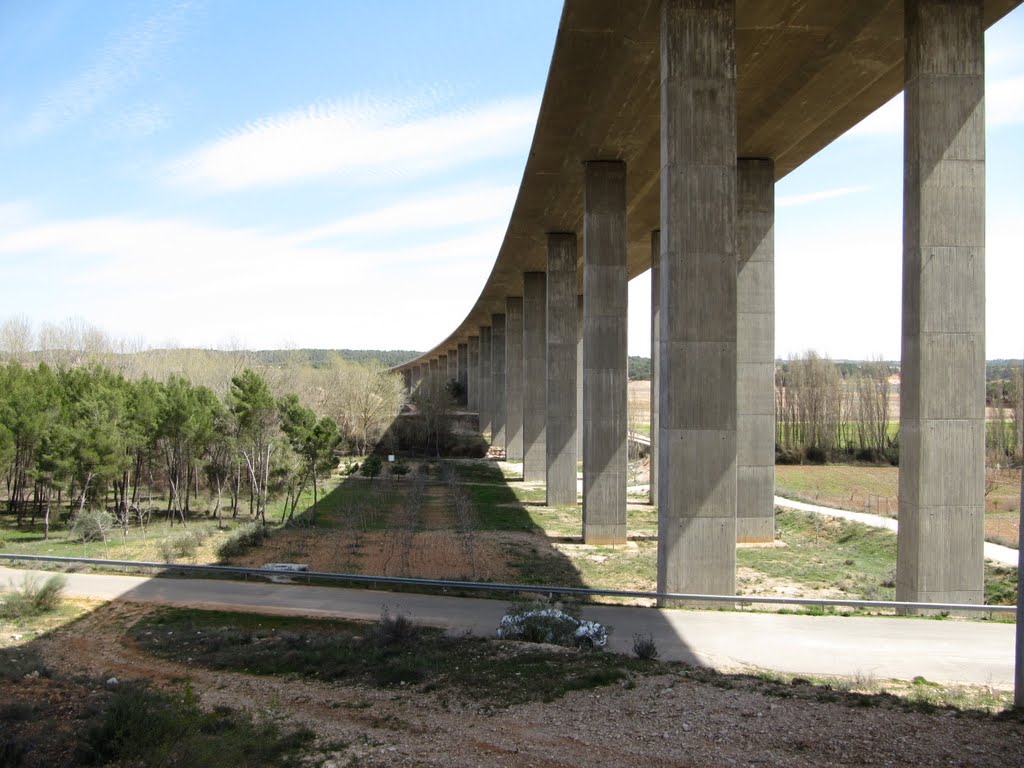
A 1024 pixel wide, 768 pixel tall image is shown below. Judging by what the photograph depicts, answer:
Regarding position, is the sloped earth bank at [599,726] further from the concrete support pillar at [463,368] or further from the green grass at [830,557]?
the concrete support pillar at [463,368]

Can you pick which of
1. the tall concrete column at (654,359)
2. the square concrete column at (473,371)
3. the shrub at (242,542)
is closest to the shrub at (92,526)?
the shrub at (242,542)

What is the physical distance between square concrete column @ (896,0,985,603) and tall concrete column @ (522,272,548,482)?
29.3 m

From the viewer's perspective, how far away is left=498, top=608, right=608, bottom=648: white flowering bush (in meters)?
11.3

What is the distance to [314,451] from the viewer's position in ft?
102

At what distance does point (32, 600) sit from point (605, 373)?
630 inches

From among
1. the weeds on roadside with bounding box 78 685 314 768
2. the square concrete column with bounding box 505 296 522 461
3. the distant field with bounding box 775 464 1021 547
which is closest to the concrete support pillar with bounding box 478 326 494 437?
the square concrete column with bounding box 505 296 522 461

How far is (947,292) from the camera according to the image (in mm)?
13430

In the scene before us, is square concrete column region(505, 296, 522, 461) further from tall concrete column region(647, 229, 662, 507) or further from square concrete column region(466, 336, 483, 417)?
square concrete column region(466, 336, 483, 417)

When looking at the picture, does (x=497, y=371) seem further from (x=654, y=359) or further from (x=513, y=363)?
(x=654, y=359)

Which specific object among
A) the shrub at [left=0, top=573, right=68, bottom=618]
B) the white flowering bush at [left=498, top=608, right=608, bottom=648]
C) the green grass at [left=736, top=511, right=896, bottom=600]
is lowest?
the green grass at [left=736, top=511, right=896, bottom=600]

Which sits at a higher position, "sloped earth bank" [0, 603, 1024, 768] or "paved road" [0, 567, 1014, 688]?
"sloped earth bank" [0, 603, 1024, 768]

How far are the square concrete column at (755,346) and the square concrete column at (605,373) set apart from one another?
11.3 feet

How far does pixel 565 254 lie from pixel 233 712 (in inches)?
1079

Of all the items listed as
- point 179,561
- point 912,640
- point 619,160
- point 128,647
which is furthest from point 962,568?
point 179,561
